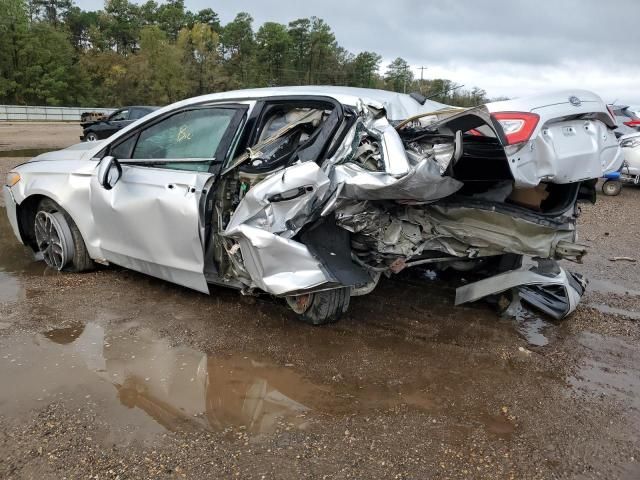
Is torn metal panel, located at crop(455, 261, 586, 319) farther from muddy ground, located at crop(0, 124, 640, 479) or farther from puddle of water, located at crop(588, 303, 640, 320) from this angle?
puddle of water, located at crop(588, 303, 640, 320)

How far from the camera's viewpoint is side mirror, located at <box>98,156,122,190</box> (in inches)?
165

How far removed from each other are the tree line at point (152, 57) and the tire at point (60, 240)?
4515 cm

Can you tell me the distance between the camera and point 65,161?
4.91m

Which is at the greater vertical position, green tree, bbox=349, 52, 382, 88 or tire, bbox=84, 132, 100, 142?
green tree, bbox=349, 52, 382, 88

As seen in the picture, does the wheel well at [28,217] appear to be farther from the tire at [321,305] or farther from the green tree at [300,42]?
the green tree at [300,42]

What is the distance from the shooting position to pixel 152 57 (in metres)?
63.9

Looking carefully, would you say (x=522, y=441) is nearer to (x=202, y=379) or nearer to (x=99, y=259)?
(x=202, y=379)

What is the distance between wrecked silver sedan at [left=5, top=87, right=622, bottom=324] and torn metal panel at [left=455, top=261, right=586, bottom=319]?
1 cm

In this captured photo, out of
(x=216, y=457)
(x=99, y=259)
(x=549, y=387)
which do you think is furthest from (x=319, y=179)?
(x=99, y=259)

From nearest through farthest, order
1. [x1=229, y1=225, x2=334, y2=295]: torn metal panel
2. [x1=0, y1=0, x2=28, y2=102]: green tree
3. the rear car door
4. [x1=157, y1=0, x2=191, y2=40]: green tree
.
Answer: [x1=229, y1=225, x2=334, y2=295]: torn metal panel → the rear car door → [x1=0, y1=0, x2=28, y2=102]: green tree → [x1=157, y1=0, x2=191, y2=40]: green tree

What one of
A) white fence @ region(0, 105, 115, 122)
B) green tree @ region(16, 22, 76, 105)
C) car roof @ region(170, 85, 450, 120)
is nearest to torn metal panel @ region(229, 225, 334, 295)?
car roof @ region(170, 85, 450, 120)

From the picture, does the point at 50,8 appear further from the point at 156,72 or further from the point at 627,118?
the point at 627,118

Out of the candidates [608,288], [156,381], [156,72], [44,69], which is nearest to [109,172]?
[156,381]

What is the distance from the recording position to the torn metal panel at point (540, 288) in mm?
4035
